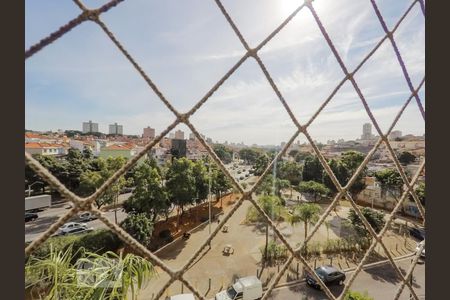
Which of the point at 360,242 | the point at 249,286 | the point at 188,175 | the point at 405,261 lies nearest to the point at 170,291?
the point at 249,286

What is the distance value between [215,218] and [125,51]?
935cm

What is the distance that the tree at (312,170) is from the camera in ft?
46.5

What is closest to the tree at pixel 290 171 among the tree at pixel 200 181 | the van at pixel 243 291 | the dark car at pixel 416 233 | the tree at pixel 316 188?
the tree at pixel 316 188

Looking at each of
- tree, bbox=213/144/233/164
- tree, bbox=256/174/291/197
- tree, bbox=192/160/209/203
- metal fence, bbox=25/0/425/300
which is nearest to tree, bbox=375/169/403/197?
tree, bbox=256/174/291/197

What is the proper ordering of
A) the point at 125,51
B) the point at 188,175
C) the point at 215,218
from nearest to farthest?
the point at 125,51
the point at 188,175
the point at 215,218

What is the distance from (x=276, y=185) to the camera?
36.1 feet

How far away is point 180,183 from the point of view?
7766 millimetres

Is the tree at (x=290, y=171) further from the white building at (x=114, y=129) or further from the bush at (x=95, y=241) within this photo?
the white building at (x=114, y=129)

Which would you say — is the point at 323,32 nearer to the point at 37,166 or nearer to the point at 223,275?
the point at 37,166

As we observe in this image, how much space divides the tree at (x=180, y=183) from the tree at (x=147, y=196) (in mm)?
541

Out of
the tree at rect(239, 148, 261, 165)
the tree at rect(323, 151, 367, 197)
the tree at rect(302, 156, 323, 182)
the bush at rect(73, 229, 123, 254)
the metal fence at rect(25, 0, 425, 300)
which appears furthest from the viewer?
the tree at rect(239, 148, 261, 165)

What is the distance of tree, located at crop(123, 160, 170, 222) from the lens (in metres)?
6.82

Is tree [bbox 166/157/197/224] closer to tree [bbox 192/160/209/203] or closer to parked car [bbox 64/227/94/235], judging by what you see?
tree [bbox 192/160/209/203]

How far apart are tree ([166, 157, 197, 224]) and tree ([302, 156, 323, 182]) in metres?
8.59
